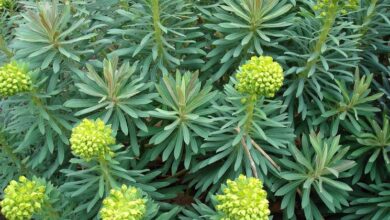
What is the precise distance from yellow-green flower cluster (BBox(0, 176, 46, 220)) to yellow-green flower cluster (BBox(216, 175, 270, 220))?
0.80 meters

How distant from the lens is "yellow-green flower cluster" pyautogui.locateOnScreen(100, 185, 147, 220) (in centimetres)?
181

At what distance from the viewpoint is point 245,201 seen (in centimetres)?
179

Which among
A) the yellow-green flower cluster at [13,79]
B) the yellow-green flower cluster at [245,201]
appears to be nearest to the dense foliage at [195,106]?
the yellow-green flower cluster at [13,79]

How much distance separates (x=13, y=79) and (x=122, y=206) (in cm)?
80

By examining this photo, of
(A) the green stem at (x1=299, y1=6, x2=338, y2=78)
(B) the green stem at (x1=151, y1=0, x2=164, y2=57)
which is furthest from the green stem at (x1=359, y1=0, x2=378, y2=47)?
(B) the green stem at (x1=151, y1=0, x2=164, y2=57)

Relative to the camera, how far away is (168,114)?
7.23 feet

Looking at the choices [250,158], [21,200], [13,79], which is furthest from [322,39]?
[21,200]

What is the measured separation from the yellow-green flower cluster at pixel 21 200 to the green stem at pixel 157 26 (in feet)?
3.23

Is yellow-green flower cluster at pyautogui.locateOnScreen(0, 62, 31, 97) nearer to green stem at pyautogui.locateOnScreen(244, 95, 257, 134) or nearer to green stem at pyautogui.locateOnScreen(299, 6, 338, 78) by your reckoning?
green stem at pyautogui.locateOnScreen(244, 95, 257, 134)

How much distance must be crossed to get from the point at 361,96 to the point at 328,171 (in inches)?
18.5

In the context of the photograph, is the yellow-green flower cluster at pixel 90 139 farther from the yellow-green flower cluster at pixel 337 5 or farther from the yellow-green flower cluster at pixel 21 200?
the yellow-green flower cluster at pixel 337 5

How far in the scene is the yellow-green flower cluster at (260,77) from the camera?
194 centimetres

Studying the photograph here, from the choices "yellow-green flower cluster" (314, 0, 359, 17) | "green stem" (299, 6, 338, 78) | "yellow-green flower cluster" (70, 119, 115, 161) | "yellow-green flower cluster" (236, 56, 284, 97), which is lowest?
"yellow-green flower cluster" (70, 119, 115, 161)

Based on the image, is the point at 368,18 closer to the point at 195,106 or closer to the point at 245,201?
the point at 195,106
